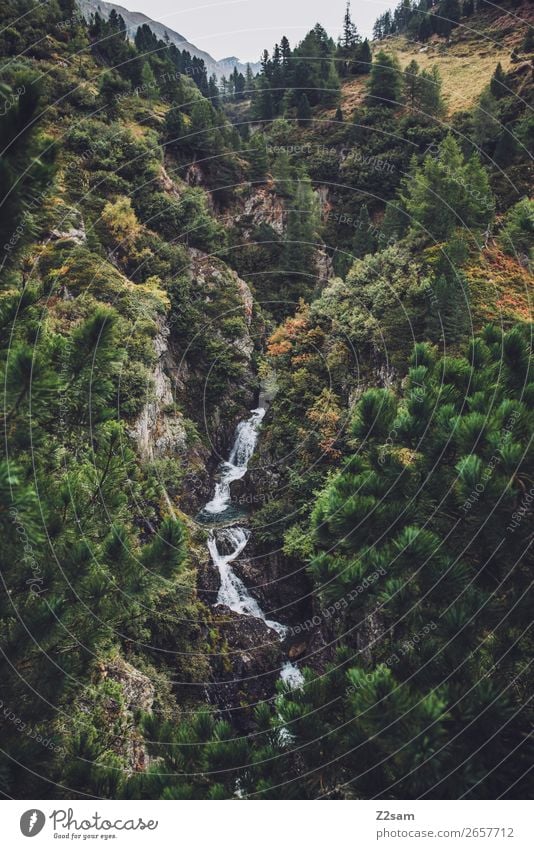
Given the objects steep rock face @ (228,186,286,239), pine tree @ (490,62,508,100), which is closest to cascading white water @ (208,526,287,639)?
steep rock face @ (228,186,286,239)

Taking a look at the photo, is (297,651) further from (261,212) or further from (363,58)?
(363,58)

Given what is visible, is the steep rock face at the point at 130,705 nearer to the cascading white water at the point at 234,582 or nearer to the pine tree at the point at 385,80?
the cascading white water at the point at 234,582

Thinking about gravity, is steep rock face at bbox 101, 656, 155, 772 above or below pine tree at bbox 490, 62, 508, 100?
below

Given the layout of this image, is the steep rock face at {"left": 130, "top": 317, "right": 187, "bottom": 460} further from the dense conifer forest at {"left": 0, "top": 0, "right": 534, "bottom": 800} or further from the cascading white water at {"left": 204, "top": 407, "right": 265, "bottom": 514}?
the cascading white water at {"left": 204, "top": 407, "right": 265, "bottom": 514}

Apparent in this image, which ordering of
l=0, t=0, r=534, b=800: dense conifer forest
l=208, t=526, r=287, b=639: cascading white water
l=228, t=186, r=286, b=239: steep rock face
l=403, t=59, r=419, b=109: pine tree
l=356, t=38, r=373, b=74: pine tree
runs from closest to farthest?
l=0, t=0, r=534, b=800: dense conifer forest → l=208, t=526, r=287, b=639: cascading white water → l=228, t=186, r=286, b=239: steep rock face → l=403, t=59, r=419, b=109: pine tree → l=356, t=38, r=373, b=74: pine tree

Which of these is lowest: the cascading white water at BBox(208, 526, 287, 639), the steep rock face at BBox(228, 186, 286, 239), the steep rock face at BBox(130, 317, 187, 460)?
the cascading white water at BBox(208, 526, 287, 639)

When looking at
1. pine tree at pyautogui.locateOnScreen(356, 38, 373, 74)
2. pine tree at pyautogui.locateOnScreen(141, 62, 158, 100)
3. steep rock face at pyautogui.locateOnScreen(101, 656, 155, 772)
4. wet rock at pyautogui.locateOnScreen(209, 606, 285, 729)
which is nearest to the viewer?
steep rock face at pyautogui.locateOnScreen(101, 656, 155, 772)

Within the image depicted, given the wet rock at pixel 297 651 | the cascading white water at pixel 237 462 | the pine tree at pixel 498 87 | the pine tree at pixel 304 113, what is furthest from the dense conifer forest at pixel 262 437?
the pine tree at pixel 304 113
